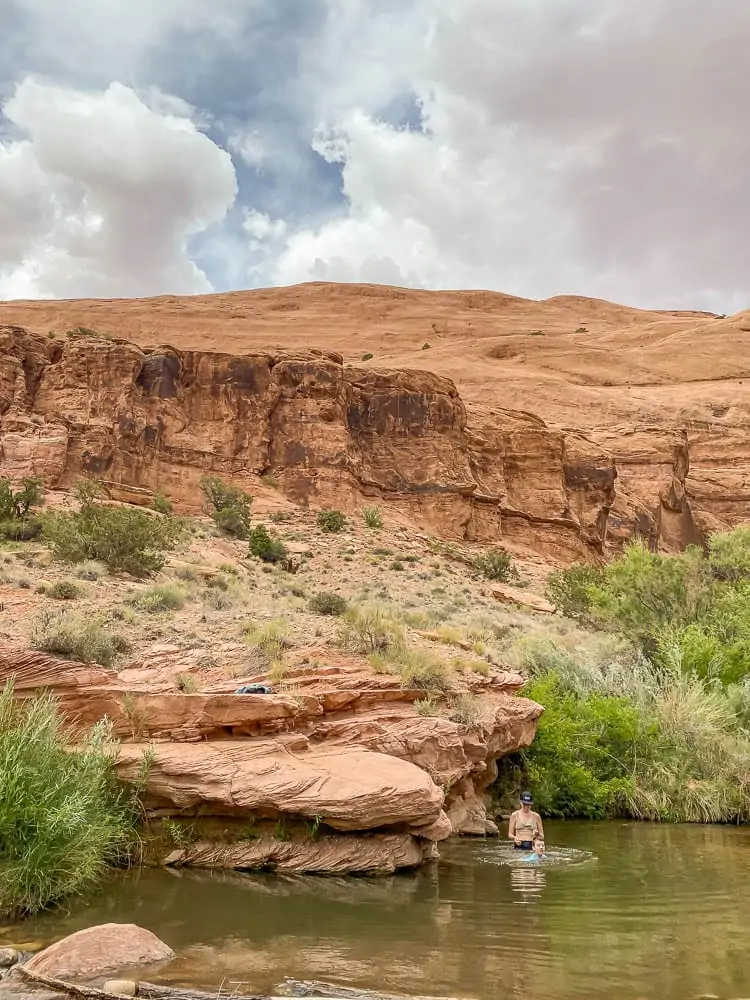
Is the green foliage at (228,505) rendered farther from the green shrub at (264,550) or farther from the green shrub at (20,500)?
the green shrub at (20,500)

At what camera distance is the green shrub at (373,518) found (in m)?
41.2

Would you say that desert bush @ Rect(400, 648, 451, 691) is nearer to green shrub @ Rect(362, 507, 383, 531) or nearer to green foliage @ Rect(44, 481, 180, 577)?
green foliage @ Rect(44, 481, 180, 577)

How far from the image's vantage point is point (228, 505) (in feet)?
124

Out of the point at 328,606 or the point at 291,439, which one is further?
the point at 291,439

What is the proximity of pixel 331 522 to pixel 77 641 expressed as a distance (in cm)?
2822

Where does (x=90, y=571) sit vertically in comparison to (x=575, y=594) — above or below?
above

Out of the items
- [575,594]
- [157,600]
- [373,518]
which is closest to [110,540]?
[157,600]

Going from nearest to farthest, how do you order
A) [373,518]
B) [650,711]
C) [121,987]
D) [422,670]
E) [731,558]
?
[121,987]
[422,670]
[650,711]
[731,558]
[373,518]

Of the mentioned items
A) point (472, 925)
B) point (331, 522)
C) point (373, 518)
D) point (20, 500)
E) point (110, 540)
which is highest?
point (373, 518)

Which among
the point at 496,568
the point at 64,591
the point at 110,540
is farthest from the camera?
the point at 496,568

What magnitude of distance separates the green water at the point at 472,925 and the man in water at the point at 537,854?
15 cm

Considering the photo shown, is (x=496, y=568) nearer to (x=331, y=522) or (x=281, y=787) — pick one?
(x=331, y=522)

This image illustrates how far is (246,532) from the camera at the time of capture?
3506cm

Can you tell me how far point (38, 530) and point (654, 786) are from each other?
65.1 feet
